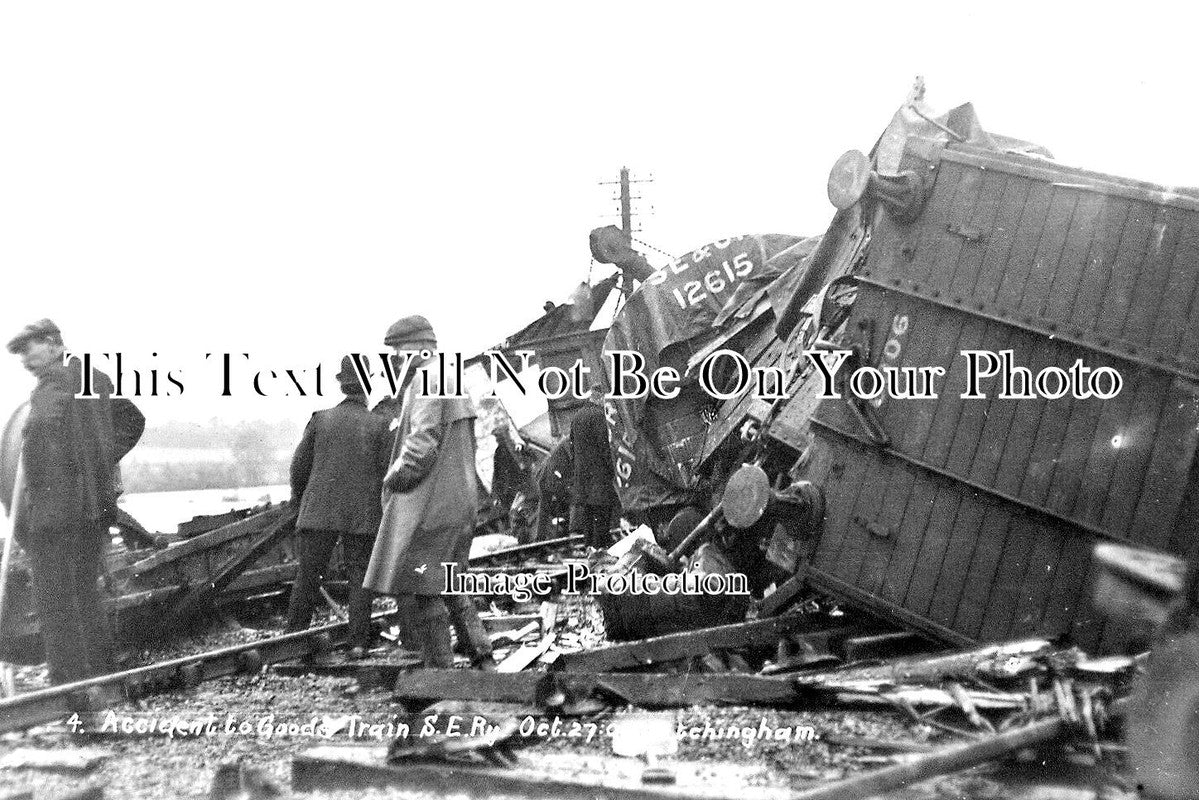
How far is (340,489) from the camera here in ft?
23.4

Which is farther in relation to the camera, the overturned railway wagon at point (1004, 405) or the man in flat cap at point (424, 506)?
the man in flat cap at point (424, 506)

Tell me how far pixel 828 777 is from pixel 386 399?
183 inches

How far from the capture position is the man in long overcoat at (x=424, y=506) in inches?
226

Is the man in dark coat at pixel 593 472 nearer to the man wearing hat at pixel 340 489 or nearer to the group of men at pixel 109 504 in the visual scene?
the man wearing hat at pixel 340 489

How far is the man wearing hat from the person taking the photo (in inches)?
280

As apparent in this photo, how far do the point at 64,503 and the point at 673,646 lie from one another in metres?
3.41

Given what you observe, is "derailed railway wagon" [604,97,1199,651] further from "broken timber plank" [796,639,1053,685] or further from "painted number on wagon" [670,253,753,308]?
"painted number on wagon" [670,253,753,308]

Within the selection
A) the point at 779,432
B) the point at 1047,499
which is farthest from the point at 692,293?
the point at 1047,499

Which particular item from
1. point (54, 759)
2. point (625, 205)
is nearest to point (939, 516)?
point (54, 759)

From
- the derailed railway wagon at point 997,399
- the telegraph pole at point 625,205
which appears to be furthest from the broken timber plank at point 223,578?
the telegraph pole at point 625,205

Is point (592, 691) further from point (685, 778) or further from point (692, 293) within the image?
point (692, 293)

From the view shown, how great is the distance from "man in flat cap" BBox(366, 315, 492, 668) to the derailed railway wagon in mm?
1644

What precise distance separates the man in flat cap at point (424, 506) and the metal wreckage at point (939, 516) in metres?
0.44

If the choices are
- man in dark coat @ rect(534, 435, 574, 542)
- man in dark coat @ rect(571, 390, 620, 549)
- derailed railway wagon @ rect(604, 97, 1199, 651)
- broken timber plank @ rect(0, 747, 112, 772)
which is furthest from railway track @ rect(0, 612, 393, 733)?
man in dark coat @ rect(534, 435, 574, 542)
